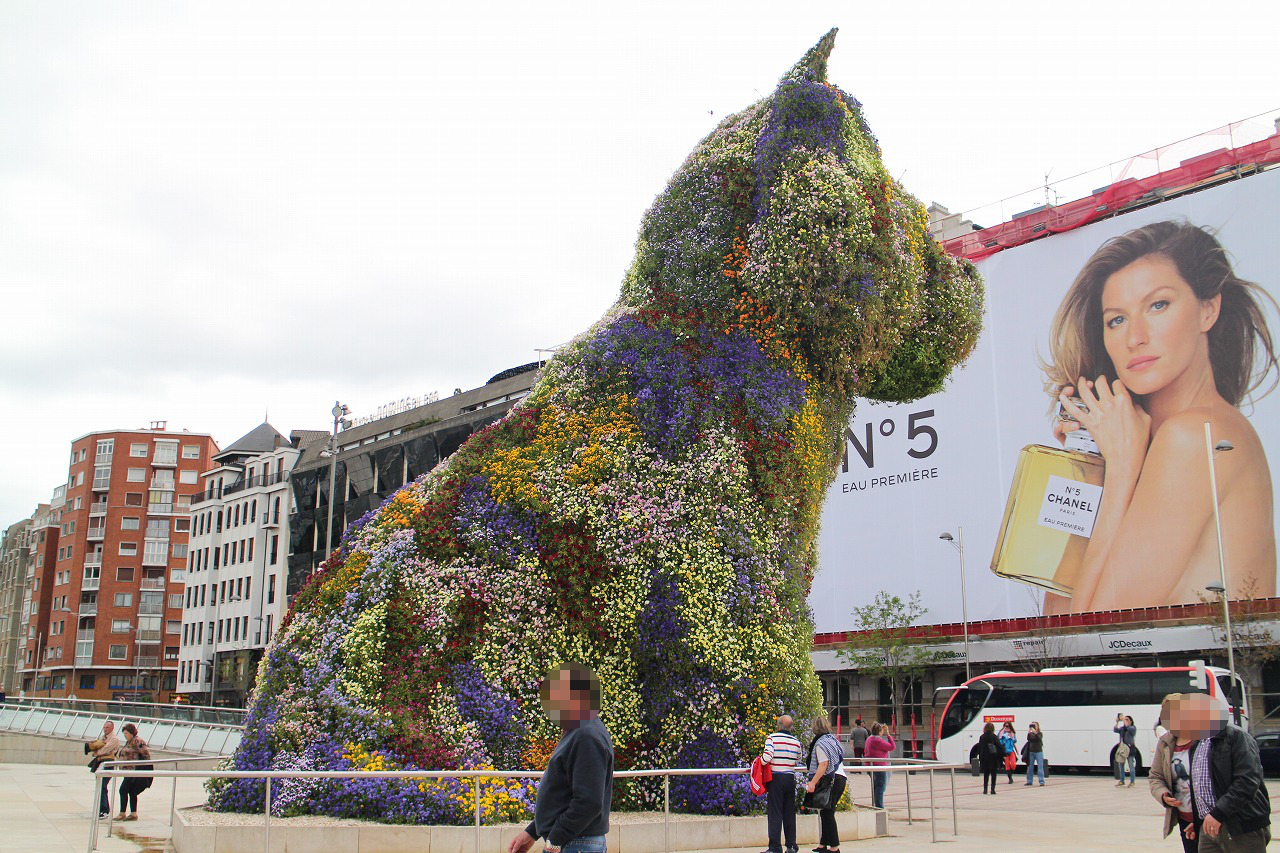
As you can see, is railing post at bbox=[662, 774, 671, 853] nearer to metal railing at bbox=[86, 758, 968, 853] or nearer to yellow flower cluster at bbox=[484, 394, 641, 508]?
metal railing at bbox=[86, 758, 968, 853]

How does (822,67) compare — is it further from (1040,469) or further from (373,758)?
(1040,469)

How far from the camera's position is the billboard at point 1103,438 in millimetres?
44656

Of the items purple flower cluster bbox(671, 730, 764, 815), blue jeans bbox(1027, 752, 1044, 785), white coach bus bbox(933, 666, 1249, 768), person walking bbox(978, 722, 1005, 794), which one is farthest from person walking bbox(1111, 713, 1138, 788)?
purple flower cluster bbox(671, 730, 764, 815)

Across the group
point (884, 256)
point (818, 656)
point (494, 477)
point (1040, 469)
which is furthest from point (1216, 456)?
point (494, 477)

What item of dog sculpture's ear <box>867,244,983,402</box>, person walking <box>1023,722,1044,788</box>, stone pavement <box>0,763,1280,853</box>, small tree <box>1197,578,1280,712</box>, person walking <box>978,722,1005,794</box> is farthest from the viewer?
small tree <box>1197,578,1280,712</box>

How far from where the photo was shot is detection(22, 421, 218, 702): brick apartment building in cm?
9350

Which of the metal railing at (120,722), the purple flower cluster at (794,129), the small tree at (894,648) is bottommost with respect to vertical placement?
the metal railing at (120,722)

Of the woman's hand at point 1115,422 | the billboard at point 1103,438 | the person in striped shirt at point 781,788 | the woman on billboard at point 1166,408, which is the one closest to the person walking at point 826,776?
the person in striped shirt at point 781,788

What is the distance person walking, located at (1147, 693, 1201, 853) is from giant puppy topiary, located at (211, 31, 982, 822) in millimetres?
4316

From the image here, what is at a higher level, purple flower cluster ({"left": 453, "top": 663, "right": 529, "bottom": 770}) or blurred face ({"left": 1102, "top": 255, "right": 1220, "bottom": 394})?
blurred face ({"left": 1102, "top": 255, "right": 1220, "bottom": 394})

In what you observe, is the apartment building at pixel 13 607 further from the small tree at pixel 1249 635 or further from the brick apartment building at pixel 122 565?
the small tree at pixel 1249 635

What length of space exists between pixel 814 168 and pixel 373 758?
7.52 meters

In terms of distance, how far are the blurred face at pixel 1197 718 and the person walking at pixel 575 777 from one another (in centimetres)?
371

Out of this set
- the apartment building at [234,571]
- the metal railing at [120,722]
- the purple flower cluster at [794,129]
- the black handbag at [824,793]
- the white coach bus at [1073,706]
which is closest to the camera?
the black handbag at [824,793]
